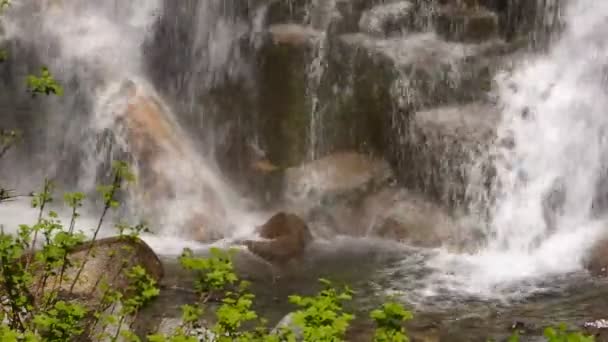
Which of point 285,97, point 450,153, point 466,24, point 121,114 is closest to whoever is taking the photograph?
→ point 450,153

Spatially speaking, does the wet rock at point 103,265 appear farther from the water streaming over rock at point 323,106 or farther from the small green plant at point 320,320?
the small green plant at point 320,320

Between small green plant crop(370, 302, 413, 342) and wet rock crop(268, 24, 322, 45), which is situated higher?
wet rock crop(268, 24, 322, 45)

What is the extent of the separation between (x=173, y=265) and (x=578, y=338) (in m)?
6.05

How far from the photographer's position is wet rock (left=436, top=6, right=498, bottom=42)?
10.3 m

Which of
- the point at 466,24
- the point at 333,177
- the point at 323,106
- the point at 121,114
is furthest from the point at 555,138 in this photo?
the point at 121,114

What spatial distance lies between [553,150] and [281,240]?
12.2 feet

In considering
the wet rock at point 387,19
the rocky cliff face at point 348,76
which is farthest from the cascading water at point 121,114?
the wet rock at point 387,19

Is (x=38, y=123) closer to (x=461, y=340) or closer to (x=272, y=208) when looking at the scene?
(x=272, y=208)

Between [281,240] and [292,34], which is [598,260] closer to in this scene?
[281,240]

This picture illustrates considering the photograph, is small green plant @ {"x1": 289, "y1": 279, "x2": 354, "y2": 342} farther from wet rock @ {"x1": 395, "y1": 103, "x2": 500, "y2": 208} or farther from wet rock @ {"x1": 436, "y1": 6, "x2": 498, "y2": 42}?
wet rock @ {"x1": 436, "y1": 6, "x2": 498, "y2": 42}

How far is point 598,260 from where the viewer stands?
26.1 feet

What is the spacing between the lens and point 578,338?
91.7 inches

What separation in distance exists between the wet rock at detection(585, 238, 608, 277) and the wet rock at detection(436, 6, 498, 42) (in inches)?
131

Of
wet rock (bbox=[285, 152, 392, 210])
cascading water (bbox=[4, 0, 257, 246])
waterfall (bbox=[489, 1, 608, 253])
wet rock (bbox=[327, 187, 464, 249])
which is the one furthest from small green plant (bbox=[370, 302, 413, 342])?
wet rock (bbox=[285, 152, 392, 210])
